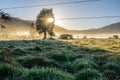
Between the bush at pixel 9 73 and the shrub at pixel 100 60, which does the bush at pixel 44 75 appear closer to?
the bush at pixel 9 73

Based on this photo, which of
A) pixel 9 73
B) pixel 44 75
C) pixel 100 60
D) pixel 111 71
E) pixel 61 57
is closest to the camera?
pixel 44 75

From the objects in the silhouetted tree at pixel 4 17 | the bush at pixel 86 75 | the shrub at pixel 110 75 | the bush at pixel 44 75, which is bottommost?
the shrub at pixel 110 75

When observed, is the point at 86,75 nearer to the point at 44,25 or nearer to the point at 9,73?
the point at 9,73

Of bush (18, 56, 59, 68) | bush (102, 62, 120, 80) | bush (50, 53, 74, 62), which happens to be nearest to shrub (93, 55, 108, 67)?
bush (102, 62, 120, 80)

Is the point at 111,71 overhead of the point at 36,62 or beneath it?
beneath

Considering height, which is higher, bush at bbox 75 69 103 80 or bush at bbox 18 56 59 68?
bush at bbox 18 56 59 68

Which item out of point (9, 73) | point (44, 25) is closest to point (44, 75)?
point (9, 73)

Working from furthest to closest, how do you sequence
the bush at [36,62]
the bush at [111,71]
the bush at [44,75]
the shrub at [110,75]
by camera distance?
the bush at [36,62] → the bush at [111,71] → the shrub at [110,75] → the bush at [44,75]

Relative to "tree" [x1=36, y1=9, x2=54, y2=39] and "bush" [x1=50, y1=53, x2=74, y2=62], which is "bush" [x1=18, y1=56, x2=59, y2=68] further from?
"tree" [x1=36, y1=9, x2=54, y2=39]

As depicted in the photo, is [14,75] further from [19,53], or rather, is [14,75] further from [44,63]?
[19,53]

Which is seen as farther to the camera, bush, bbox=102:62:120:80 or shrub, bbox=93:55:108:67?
shrub, bbox=93:55:108:67

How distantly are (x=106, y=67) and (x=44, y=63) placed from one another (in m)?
4.18

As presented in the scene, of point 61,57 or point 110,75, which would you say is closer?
point 110,75

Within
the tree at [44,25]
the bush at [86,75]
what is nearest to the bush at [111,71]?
the bush at [86,75]
